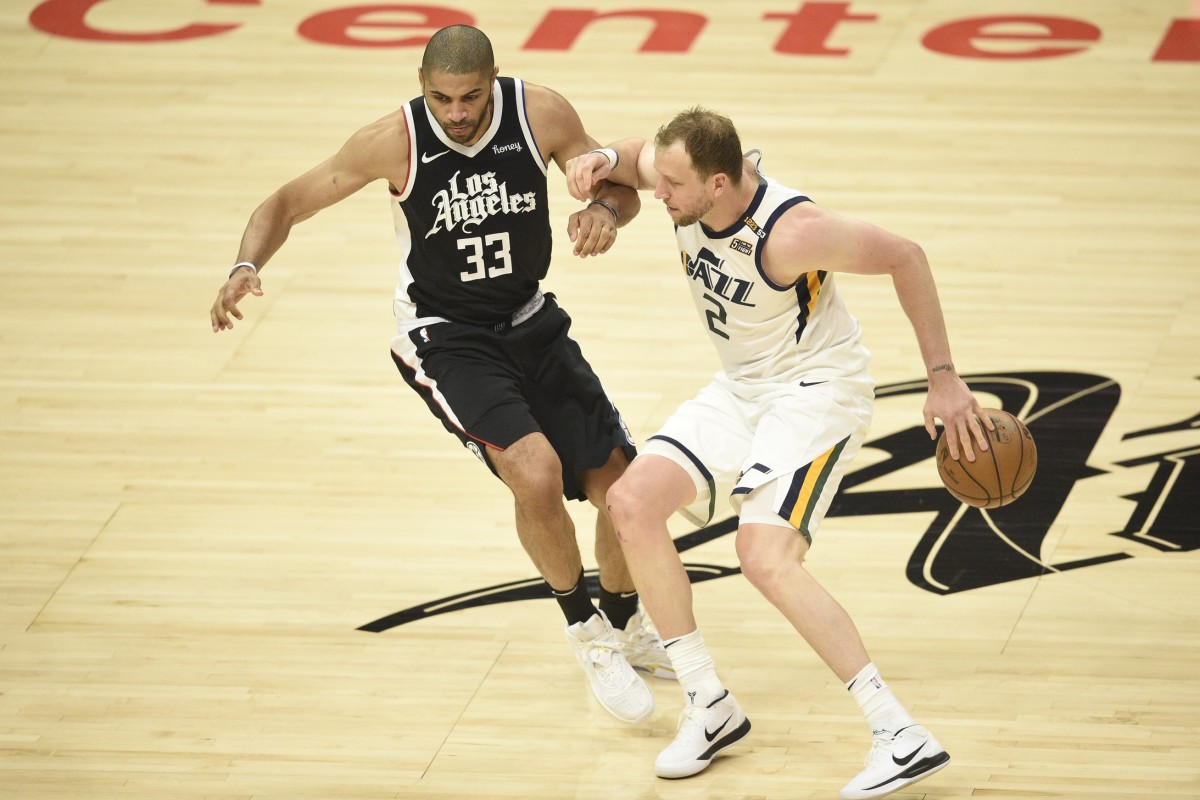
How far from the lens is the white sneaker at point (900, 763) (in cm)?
412

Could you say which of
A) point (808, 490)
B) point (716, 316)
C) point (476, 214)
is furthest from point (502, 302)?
point (808, 490)

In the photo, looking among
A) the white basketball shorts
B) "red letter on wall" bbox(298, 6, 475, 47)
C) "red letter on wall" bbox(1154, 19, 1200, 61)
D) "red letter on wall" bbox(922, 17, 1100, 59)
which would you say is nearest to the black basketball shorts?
the white basketball shorts

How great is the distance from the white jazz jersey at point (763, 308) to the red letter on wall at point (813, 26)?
5.71 meters

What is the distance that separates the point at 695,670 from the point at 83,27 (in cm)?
799

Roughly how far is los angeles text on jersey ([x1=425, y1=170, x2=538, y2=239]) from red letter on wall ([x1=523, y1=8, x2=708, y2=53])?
18.4 feet

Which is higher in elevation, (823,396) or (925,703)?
(823,396)

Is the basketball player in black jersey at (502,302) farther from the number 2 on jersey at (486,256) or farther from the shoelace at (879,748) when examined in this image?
the shoelace at (879,748)

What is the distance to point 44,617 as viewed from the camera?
5.23 metres

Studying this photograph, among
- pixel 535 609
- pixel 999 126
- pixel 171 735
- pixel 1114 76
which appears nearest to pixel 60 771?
pixel 171 735

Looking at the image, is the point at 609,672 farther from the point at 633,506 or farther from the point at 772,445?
the point at 772,445

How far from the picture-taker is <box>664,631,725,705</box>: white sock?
4.39 meters

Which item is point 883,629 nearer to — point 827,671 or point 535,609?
point 827,671

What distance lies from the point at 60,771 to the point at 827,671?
2199 millimetres

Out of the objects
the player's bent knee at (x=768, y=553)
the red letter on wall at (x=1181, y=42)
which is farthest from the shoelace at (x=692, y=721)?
the red letter on wall at (x=1181, y=42)
